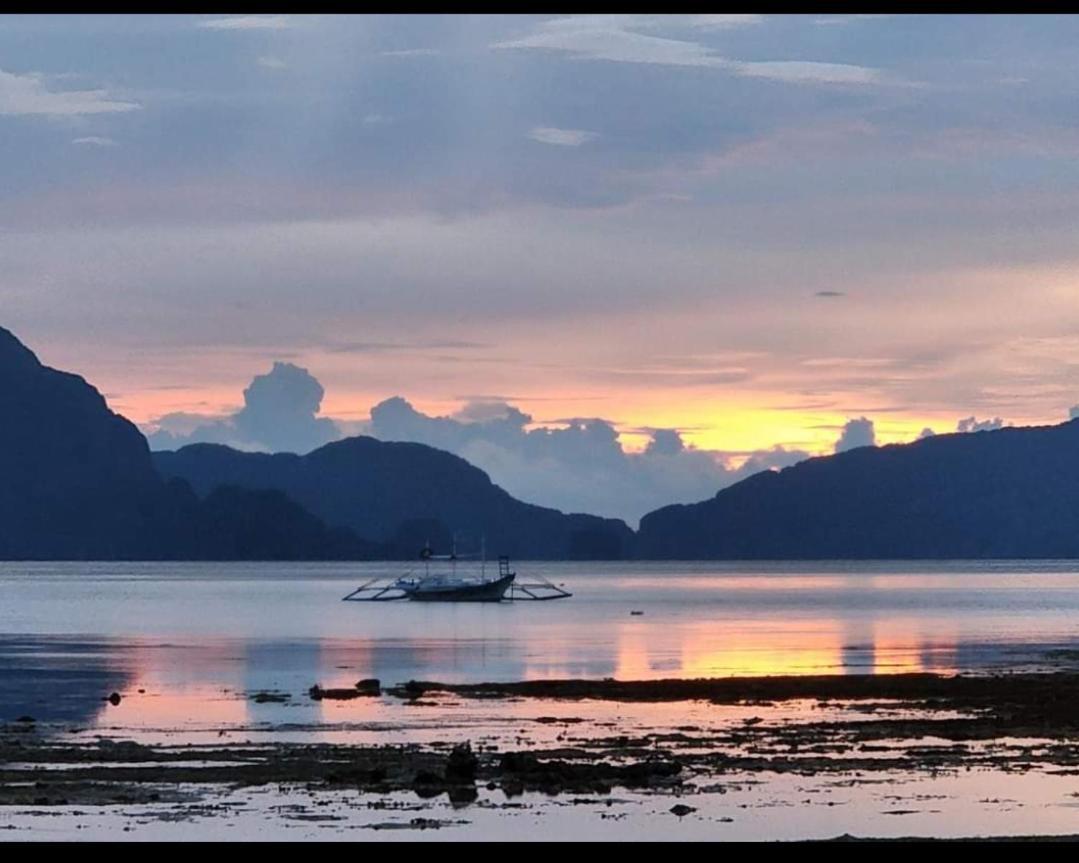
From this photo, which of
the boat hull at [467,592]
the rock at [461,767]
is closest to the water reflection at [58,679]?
the rock at [461,767]

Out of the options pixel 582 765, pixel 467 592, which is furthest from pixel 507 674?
pixel 467 592

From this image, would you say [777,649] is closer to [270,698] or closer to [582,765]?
[270,698]

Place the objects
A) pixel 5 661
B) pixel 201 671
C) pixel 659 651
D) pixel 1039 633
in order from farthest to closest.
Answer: pixel 1039 633 → pixel 659 651 → pixel 5 661 → pixel 201 671

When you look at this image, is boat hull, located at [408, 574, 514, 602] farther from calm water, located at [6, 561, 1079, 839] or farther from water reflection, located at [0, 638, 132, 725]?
water reflection, located at [0, 638, 132, 725]

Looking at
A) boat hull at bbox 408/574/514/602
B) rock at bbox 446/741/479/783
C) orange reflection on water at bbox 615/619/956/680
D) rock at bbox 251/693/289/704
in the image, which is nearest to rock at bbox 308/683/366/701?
rock at bbox 251/693/289/704

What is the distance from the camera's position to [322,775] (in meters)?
25.2

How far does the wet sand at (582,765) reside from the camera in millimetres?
21750

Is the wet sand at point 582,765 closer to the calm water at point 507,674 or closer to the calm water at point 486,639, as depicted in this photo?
the calm water at point 507,674

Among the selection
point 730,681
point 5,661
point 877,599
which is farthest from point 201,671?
point 877,599

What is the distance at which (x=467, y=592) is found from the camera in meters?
133

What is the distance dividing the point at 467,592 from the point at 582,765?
107450 millimetres

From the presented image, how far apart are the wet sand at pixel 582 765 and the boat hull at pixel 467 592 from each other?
9306 centimetres
